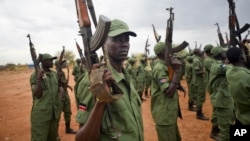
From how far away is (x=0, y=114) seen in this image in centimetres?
1133

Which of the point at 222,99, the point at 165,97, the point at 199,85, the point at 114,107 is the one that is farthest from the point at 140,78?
the point at 114,107

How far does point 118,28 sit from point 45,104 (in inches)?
137

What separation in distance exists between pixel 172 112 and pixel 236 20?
2726 mm

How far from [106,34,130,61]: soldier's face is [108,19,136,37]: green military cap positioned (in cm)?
6

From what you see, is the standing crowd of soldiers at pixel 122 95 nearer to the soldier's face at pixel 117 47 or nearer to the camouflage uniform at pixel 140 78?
the soldier's face at pixel 117 47

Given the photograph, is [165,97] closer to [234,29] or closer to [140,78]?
[234,29]

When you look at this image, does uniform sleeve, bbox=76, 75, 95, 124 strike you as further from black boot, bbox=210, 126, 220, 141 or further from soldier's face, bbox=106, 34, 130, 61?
black boot, bbox=210, 126, 220, 141

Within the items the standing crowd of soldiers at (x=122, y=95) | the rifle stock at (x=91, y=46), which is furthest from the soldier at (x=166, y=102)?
the rifle stock at (x=91, y=46)

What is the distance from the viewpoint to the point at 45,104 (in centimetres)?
522

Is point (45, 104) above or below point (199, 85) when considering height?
above

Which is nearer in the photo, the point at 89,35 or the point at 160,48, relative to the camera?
the point at 89,35

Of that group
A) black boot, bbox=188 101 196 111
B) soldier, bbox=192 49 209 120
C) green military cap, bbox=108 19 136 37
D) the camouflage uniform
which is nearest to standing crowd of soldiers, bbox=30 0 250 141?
green military cap, bbox=108 19 136 37

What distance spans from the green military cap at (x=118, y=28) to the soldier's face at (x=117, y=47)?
6 cm

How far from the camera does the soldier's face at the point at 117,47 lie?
7.77 ft
